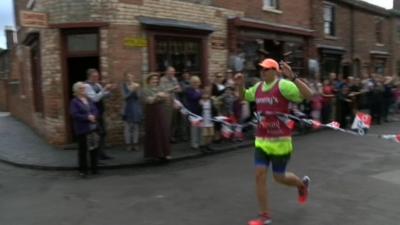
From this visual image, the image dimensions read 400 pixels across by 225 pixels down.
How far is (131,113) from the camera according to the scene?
1127cm

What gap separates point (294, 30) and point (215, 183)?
38.3 ft

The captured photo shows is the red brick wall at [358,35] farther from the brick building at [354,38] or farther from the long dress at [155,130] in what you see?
the long dress at [155,130]

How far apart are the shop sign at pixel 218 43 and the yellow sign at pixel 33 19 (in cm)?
501

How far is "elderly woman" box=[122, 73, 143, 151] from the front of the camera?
11.2 metres

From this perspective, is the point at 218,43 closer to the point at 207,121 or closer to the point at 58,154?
the point at 207,121

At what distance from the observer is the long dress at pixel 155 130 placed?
9.79 meters

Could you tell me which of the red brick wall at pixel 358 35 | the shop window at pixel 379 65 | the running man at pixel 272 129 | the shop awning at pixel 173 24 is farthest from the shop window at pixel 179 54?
the shop window at pixel 379 65

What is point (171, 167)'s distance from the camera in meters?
9.72

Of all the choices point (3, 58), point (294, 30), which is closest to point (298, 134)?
point (294, 30)

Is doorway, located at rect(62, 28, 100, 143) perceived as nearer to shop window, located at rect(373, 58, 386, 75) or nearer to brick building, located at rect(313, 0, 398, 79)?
brick building, located at rect(313, 0, 398, 79)

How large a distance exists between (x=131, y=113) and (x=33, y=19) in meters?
3.04

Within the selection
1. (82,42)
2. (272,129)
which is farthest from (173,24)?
(272,129)

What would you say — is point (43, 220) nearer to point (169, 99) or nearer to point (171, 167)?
point (171, 167)

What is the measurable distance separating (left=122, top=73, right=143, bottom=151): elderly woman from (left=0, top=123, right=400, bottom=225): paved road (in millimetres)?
1747
